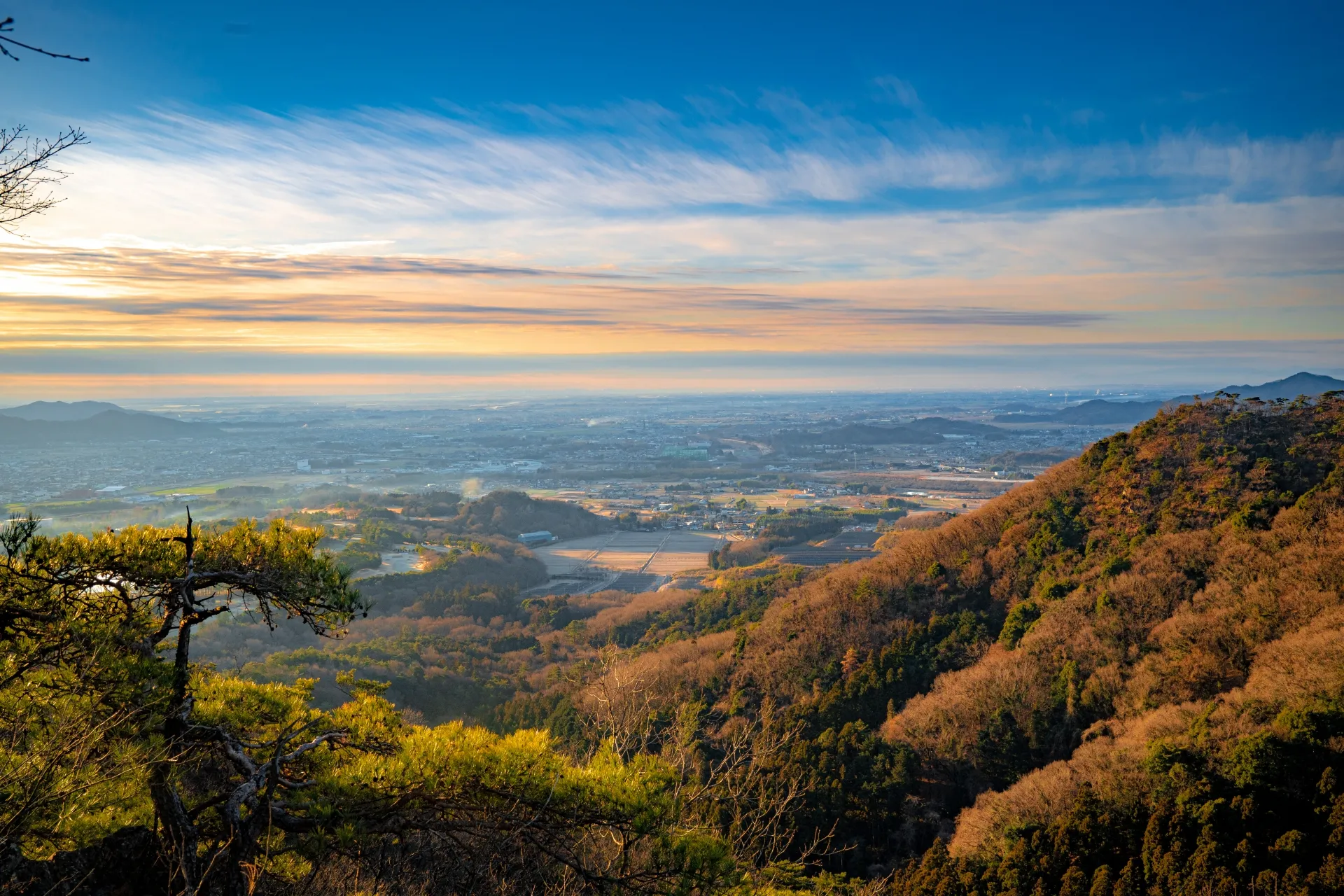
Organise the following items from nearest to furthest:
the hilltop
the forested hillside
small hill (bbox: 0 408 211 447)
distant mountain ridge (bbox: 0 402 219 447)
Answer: the forested hillside, the hilltop, small hill (bbox: 0 408 211 447), distant mountain ridge (bbox: 0 402 219 447)

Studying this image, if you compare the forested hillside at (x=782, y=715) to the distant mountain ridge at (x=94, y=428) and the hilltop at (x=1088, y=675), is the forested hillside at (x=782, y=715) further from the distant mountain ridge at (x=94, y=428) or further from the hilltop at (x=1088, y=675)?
the distant mountain ridge at (x=94, y=428)

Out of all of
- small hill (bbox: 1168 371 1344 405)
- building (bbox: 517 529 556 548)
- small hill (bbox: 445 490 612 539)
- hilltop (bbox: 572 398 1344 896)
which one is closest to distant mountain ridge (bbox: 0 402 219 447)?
small hill (bbox: 445 490 612 539)

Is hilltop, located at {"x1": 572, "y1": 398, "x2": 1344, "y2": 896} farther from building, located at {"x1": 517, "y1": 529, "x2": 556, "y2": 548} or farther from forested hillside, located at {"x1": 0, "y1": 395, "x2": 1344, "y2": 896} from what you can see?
building, located at {"x1": 517, "y1": 529, "x2": 556, "y2": 548}

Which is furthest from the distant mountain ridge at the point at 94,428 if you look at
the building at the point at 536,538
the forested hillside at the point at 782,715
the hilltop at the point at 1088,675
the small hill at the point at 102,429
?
the hilltop at the point at 1088,675

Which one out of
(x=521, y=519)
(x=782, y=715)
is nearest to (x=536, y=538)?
(x=521, y=519)

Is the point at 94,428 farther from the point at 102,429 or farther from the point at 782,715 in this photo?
the point at 782,715

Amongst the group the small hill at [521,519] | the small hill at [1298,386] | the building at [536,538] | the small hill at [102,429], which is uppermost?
the small hill at [1298,386]
